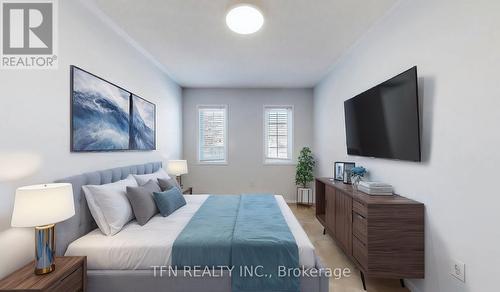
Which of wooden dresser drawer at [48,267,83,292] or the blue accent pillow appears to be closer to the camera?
wooden dresser drawer at [48,267,83,292]

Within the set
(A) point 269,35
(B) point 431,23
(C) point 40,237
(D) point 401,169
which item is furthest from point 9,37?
(D) point 401,169

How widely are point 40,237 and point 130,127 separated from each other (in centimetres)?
179

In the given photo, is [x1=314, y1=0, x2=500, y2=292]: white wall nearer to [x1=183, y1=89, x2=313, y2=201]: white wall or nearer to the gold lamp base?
the gold lamp base

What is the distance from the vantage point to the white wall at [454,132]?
1439mm

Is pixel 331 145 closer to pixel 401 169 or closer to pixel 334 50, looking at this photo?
pixel 334 50

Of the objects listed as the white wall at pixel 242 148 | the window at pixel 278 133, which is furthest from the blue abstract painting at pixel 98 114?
the window at pixel 278 133

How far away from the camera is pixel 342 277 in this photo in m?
2.36

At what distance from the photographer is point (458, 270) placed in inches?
65.2

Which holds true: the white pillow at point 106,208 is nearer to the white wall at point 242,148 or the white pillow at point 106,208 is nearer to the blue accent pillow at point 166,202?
the blue accent pillow at point 166,202

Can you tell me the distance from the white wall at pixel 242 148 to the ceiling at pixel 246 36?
1004 mm

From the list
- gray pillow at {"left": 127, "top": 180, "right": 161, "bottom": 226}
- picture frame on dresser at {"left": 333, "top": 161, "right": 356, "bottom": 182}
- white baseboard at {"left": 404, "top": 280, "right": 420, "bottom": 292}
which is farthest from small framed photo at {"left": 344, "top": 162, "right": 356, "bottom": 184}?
gray pillow at {"left": 127, "top": 180, "right": 161, "bottom": 226}

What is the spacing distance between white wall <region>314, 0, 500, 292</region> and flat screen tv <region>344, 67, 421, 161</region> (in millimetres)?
107

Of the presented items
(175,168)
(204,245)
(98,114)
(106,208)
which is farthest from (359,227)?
(175,168)

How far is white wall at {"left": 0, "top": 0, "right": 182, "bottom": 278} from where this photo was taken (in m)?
1.54
